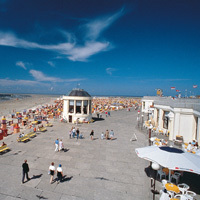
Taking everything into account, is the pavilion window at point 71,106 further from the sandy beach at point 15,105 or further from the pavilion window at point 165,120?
the sandy beach at point 15,105

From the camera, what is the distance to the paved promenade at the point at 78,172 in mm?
6152

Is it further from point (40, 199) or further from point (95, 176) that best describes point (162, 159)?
point (40, 199)

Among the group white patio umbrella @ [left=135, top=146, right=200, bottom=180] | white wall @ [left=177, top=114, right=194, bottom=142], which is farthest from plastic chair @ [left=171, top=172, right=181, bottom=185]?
white wall @ [left=177, top=114, right=194, bottom=142]

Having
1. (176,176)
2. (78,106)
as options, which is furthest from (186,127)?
(78,106)

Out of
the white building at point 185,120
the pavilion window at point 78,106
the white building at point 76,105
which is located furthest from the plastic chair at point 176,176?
A: the pavilion window at point 78,106

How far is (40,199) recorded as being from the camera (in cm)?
577

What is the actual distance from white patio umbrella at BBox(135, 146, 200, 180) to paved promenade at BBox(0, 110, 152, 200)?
1.61m

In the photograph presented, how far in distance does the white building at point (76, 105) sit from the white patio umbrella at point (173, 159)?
589 inches

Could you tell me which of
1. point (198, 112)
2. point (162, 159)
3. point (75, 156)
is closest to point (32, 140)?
point (75, 156)

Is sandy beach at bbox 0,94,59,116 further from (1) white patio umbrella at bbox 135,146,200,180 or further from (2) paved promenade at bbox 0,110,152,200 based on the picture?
(1) white patio umbrella at bbox 135,146,200,180

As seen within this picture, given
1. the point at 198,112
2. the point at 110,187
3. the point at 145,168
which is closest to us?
A: the point at 110,187

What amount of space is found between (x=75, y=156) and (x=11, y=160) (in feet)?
13.2

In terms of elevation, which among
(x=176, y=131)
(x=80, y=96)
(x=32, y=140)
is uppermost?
(x=80, y=96)

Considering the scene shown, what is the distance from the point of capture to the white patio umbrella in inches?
222
